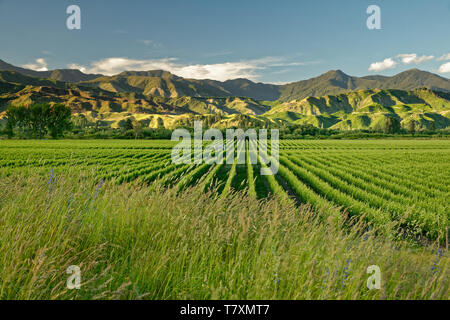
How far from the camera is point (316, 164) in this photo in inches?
1195

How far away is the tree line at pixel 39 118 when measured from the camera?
320 feet

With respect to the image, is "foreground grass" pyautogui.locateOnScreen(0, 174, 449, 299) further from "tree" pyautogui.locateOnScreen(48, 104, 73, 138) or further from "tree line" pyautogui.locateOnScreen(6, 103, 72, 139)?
"tree line" pyautogui.locateOnScreen(6, 103, 72, 139)

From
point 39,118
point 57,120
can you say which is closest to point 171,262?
point 57,120

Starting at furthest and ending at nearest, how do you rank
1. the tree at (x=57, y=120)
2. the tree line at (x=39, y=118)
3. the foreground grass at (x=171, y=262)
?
the tree at (x=57, y=120), the tree line at (x=39, y=118), the foreground grass at (x=171, y=262)

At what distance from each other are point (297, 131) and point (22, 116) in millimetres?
138046

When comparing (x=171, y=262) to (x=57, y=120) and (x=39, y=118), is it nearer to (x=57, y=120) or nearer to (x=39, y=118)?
(x=57, y=120)

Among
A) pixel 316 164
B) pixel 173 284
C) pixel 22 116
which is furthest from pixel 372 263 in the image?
pixel 22 116

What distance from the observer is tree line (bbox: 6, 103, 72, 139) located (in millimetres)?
97625

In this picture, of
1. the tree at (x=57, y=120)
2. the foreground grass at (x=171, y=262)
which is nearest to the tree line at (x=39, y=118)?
the tree at (x=57, y=120)

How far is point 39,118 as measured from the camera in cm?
9962

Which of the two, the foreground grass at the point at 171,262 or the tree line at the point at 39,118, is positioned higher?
the tree line at the point at 39,118

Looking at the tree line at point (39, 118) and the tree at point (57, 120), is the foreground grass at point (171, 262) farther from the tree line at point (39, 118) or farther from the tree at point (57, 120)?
the tree line at point (39, 118)
